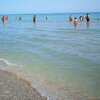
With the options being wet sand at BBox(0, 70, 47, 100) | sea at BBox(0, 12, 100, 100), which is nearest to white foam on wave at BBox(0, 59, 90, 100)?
sea at BBox(0, 12, 100, 100)

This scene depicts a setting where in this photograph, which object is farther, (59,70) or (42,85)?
(59,70)

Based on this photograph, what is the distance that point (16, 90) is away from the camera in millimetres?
7258

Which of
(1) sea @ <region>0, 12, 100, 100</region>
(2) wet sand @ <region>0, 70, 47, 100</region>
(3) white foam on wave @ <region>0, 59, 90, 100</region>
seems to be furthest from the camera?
(1) sea @ <region>0, 12, 100, 100</region>

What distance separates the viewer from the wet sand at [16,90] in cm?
675

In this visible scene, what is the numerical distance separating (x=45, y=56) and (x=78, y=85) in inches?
199

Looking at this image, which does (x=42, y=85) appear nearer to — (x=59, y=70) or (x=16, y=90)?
(x=16, y=90)

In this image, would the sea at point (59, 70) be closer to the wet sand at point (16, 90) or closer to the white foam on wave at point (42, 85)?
the white foam on wave at point (42, 85)

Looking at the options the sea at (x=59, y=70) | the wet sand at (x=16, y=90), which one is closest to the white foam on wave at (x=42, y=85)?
the sea at (x=59, y=70)

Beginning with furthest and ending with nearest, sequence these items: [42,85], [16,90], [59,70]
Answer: [59,70] < [42,85] < [16,90]

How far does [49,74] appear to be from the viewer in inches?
388

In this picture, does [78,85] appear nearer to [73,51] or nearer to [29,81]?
[29,81]

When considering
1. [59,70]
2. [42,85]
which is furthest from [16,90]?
[59,70]

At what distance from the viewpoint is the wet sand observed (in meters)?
6.75

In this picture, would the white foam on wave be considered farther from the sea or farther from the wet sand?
the wet sand
